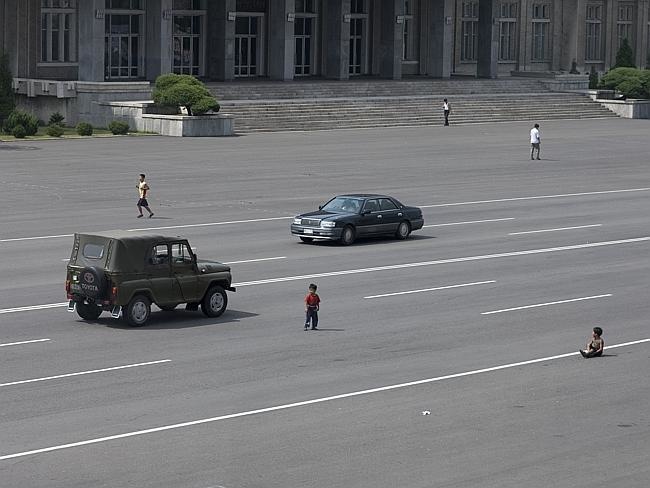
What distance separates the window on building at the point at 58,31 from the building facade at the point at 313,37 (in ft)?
0.17

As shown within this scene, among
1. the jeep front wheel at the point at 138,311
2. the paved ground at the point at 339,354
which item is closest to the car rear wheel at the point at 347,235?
the paved ground at the point at 339,354

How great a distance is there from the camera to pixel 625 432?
798 inches

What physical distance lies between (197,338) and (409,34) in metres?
73.8

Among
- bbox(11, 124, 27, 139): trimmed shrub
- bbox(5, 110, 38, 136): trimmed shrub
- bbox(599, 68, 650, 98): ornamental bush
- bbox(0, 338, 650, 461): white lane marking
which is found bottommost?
Answer: bbox(0, 338, 650, 461): white lane marking

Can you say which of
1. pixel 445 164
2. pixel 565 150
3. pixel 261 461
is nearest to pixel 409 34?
pixel 565 150

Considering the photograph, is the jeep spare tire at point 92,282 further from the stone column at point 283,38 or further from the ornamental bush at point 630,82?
the ornamental bush at point 630,82

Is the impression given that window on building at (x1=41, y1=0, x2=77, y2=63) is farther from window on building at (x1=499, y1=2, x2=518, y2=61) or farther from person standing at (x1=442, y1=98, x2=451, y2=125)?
window on building at (x1=499, y1=2, x2=518, y2=61)

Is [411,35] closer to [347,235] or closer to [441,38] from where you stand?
[441,38]

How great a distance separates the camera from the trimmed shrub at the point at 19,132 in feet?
208

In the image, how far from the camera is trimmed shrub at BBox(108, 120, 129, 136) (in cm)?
6644

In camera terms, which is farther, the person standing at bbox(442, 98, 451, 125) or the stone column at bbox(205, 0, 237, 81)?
the stone column at bbox(205, 0, 237, 81)

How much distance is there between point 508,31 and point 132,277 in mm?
83939

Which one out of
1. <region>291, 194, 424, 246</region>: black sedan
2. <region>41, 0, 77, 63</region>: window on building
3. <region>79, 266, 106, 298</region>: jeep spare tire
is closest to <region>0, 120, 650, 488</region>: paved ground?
<region>291, 194, 424, 246</region>: black sedan

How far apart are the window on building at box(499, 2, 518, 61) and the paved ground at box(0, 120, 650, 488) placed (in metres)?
56.8
